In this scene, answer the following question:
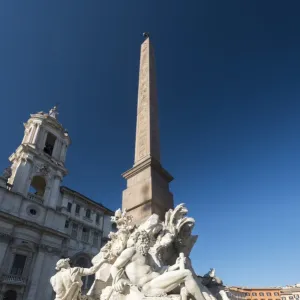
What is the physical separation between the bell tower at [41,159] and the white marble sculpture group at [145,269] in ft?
77.0

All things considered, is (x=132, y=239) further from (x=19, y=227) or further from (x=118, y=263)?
(x=19, y=227)

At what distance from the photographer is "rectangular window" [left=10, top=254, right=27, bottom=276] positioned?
22578mm

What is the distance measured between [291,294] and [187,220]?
2660 inches

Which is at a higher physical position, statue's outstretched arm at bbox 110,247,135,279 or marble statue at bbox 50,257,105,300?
statue's outstretched arm at bbox 110,247,135,279

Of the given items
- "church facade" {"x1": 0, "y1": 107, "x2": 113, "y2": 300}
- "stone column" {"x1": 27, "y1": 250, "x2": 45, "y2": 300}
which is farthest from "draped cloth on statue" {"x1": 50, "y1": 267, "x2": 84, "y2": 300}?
"stone column" {"x1": 27, "y1": 250, "x2": 45, "y2": 300}

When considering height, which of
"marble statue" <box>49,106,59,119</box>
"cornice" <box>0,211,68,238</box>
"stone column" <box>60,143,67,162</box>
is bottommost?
"cornice" <box>0,211,68,238</box>

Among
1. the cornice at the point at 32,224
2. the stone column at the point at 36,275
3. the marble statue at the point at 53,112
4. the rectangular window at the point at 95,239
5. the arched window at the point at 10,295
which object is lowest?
the arched window at the point at 10,295

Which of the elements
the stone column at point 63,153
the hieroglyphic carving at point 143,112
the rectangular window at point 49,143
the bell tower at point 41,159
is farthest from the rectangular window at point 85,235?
the hieroglyphic carving at point 143,112

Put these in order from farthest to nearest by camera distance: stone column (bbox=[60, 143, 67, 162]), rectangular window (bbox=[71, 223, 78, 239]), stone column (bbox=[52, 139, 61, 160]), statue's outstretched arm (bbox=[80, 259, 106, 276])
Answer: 1. stone column (bbox=[60, 143, 67, 162])
2. stone column (bbox=[52, 139, 61, 160])
3. rectangular window (bbox=[71, 223, 78, 239])
4. statue's outstretched arm (bbox=[80, 259, 106, 276])

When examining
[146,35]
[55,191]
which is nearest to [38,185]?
[55,191]

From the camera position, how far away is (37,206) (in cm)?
2661

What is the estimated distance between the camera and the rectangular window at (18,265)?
2258 centimetres

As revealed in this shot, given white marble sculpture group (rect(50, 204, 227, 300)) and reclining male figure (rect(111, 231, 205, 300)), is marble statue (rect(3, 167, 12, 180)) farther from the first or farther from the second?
reclining male figure (rect(111, 231, 205, 300))

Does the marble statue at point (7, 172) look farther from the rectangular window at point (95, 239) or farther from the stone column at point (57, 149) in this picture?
the rectangular window at point (95, 239)
